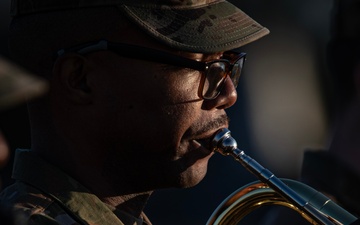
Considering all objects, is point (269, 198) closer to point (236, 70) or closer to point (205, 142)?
point (205, 142)

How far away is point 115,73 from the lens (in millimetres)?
3293

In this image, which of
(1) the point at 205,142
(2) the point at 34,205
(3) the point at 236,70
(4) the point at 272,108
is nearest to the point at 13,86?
(2) the point at 34,205

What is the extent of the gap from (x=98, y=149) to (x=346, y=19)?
2.16m

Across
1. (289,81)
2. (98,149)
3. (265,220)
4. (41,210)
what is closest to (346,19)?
(265,220)

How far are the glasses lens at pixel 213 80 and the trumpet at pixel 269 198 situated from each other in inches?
5.1

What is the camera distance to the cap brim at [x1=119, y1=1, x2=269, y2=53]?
3260mm

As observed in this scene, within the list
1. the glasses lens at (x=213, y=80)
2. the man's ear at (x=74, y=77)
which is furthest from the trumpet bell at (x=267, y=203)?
the man's ear at (x=74, y=77)

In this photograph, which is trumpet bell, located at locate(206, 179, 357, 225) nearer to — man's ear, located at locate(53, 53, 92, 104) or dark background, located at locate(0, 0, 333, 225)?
man's ear, located at locate(53, 53, 92, 104)

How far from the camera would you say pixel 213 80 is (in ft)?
11.1

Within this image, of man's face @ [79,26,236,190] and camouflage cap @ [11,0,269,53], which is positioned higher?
camouflage cap @ [11,0,269,53]

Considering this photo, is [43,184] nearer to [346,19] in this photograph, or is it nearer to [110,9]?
[110,9]

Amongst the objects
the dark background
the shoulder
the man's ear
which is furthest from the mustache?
the dark background

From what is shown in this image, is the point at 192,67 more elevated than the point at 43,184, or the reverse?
the point at 192,67

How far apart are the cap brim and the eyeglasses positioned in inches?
2.4
